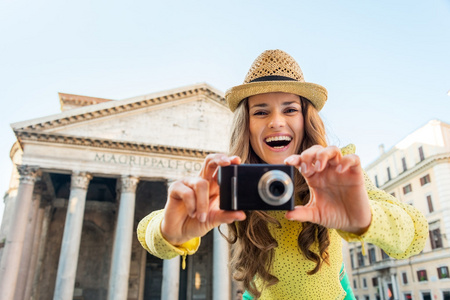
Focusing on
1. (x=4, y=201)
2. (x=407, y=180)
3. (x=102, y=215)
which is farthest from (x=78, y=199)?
(x=407, y=180)

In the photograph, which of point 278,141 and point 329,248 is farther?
point 278,141

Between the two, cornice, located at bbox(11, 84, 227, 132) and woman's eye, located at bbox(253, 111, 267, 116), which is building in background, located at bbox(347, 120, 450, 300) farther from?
woman's eye, located at bbox(253, 111, 267, 116)

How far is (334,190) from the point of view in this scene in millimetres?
1406

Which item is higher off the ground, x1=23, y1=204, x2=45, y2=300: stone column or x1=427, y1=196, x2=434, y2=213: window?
x1=427, y1=196, x2=434, y2=213: window

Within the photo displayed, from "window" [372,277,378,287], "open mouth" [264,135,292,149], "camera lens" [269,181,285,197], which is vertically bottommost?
"camera lens" [269,181,285,197]

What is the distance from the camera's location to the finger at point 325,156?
129 cm

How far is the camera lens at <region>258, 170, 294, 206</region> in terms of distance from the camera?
1256mm

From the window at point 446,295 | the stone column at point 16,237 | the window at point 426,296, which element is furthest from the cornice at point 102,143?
the window at point 426,296

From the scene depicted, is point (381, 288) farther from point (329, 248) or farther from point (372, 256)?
point (329, 248)

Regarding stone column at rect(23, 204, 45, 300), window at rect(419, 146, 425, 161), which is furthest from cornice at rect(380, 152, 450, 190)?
stone column at rect(23, 204, 45, 300)

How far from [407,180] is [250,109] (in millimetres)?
30181

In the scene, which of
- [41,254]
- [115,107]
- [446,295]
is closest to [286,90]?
[115,107]

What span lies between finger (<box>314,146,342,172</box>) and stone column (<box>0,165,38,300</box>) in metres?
16.9

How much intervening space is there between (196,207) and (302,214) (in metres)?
0.39
